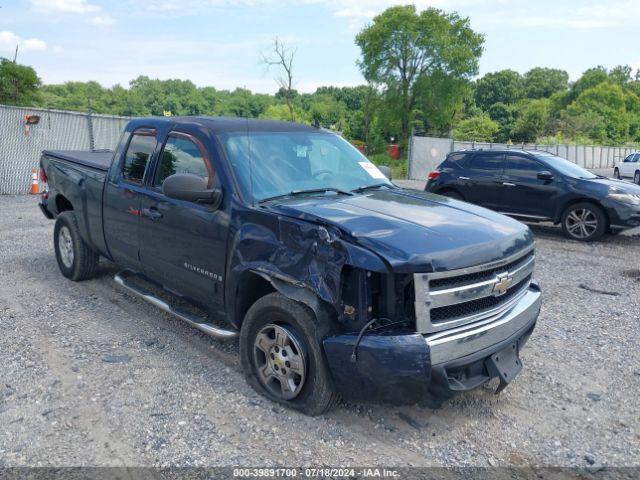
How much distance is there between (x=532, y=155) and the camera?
10672 millimetres

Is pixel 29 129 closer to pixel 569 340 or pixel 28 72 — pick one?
pixel 569 340

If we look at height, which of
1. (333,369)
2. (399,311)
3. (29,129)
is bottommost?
(333,369)

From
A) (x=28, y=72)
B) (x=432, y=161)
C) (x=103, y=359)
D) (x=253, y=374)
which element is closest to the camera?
(x=253, y=374)

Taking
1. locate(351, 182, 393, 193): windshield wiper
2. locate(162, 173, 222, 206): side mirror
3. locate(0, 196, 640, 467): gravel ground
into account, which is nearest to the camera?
locate(0, 196, 640, 467): gravel ground

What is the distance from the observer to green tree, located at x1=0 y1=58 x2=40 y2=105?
116 feet

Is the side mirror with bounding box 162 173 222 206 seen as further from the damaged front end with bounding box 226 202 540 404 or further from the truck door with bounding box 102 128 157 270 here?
the truck door with bounding box 102 128 157 270

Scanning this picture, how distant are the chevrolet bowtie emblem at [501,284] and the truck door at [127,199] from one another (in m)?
3.08

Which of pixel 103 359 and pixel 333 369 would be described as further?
pixel 103 359

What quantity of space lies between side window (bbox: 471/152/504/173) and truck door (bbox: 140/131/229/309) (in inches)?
319

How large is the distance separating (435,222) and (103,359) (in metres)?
2.85

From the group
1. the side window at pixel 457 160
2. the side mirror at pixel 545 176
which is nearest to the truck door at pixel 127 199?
the side mirror at pixel 545 176

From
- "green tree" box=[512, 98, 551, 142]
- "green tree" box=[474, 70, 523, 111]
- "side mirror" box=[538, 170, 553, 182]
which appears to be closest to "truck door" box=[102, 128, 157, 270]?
"side mirror" box=[538, 170, 553, 182]

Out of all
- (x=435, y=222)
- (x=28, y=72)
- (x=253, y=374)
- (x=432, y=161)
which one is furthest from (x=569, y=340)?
(x=28, y=72)

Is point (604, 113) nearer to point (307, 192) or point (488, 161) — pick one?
point (488, 161)
